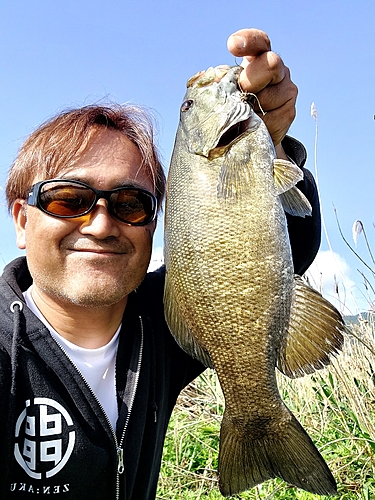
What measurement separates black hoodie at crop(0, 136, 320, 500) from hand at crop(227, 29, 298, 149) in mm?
306

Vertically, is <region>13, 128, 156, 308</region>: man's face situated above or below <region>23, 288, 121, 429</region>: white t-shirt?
above

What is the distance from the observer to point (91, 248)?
253cm

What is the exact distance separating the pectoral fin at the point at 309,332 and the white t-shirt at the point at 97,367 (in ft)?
3.19

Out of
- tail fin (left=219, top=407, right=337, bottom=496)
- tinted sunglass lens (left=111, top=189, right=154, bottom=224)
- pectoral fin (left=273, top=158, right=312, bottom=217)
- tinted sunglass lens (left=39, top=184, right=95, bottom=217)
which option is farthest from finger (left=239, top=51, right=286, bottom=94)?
tail fin (left=219, top=407, right=337, bottom=496)

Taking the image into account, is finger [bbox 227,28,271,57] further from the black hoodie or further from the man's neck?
the man's neck

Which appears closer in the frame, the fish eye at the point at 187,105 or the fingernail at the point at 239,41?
the fingernail at the point at 239,41

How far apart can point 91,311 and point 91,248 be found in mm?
360

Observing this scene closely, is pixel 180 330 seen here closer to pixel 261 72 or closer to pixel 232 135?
pixel 232 135

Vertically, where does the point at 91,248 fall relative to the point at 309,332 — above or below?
above

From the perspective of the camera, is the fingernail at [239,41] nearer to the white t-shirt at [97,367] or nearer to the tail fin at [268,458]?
the tail fin at [268,458]

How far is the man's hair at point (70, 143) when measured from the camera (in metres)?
2.71

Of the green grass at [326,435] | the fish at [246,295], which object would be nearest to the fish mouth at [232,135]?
the fish at [246,295]

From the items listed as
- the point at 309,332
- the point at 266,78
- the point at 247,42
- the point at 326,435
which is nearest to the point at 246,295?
the point at 309,332

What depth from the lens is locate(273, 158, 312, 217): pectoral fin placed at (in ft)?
6.62
